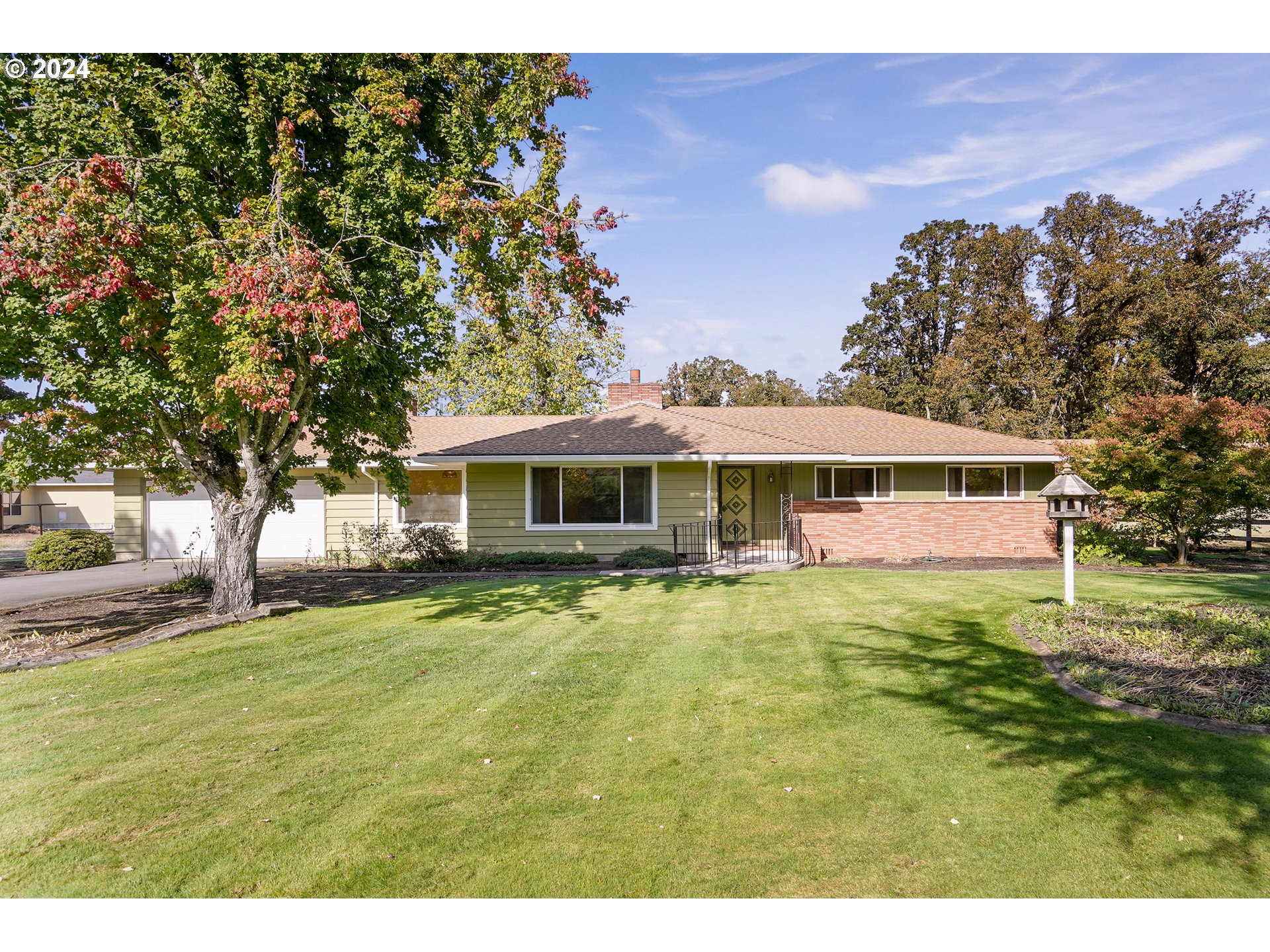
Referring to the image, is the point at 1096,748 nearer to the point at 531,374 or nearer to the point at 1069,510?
the point at 1069,510

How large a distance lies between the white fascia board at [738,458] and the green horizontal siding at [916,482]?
554 millimetres

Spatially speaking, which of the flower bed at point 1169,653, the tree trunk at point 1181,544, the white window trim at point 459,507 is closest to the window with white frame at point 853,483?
the tree trunk at point 1181,544

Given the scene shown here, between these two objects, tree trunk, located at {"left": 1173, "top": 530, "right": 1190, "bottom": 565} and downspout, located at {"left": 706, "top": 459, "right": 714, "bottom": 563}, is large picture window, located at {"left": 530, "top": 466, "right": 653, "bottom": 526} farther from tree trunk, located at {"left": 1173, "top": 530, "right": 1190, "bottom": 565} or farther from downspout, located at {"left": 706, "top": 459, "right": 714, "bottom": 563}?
tree trunk, located at {"left": 1173, "top": 530, "right": 1190, "bottom": 565}

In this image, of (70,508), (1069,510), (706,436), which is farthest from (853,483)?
(70,508)

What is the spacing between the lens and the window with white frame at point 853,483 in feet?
55.3

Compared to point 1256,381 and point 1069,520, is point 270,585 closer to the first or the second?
point 1069,520

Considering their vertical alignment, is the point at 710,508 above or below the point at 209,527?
above

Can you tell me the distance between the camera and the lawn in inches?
122

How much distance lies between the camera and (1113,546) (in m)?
14.7

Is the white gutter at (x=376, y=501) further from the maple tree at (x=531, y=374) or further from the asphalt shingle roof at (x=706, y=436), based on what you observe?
the maple tree at (x=531, y=374)

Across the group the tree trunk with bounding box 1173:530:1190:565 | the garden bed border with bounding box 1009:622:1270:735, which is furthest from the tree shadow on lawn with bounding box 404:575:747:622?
the tree trunk with bounding box 1173:530:1190:565

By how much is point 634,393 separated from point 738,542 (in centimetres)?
571

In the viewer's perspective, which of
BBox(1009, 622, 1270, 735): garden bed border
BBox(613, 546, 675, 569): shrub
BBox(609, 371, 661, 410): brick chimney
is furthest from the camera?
BBox(609, 371, 661, 410): brick chimney

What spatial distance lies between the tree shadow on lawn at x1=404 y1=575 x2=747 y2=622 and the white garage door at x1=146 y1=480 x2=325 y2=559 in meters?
7.44
